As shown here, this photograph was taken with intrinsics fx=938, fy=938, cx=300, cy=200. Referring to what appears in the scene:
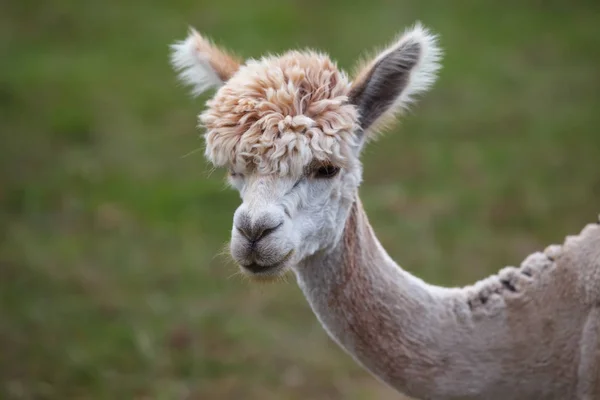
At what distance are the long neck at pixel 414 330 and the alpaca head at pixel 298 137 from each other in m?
0.15

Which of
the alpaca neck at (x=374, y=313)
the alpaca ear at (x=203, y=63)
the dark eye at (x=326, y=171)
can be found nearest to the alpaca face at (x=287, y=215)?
the dark eye at (x=326, y=171)

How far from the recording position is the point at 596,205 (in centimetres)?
821

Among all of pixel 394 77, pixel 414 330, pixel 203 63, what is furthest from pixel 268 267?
pixel 203 63

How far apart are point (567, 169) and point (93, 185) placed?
4.54 m

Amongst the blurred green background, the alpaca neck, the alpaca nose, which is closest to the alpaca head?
the alpaca nose

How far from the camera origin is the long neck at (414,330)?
359 centimetres

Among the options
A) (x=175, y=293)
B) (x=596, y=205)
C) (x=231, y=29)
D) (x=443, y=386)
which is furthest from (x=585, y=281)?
(x=231, y=29)

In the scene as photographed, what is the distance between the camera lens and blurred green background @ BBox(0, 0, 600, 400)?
21.0 ft

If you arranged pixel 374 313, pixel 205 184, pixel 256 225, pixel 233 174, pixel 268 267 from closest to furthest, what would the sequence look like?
1. pixel 256 225
2. pixel 268 267
3. pixel 233 174
4. pixel 374 313
5. pixel 205 184

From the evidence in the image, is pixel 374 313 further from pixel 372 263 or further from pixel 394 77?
pixel 394 77

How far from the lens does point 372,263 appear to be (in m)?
3.70

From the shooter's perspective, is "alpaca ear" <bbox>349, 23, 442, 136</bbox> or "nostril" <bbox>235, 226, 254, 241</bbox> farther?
"alpaca ear" <bbox>349, 23, 442, 136</bbox>

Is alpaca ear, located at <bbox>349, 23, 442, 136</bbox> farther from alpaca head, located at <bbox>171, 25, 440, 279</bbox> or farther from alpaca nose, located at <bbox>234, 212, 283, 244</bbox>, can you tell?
alpaca nose, located at <bbox>234, 212, 283, 244</bbox>

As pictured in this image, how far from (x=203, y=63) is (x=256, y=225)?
38.6 inches
